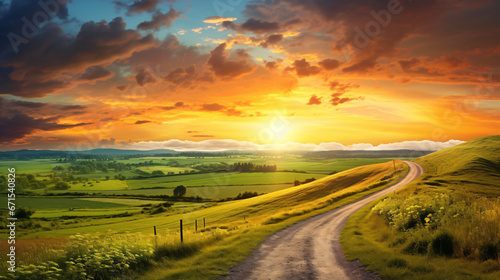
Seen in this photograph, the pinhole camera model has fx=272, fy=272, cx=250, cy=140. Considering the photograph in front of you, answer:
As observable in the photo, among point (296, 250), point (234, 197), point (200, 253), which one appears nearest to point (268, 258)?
→ point (296, 250)

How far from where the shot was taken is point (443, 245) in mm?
13414

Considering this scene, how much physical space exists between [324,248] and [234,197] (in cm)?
9664

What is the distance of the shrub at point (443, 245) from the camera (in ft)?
43.1

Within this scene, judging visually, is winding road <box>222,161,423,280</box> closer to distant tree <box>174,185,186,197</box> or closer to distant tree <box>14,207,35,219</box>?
distant tree <box>14,207,35,219</box>

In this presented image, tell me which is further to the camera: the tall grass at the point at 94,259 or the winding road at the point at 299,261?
the winding road at the point at 299,261

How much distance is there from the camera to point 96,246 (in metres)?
13.4

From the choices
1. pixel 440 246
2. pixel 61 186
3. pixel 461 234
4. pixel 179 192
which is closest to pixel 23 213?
pixel 179 192

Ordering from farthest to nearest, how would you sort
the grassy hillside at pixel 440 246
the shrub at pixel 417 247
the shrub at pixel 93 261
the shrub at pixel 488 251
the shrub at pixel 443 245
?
the shrub at pixel 417 247 → the shrub at pixel 443 245 → the shrub at pixel 488 251 → the grassy hillside at pixel 440 246 → the shrub at pixel 93 261

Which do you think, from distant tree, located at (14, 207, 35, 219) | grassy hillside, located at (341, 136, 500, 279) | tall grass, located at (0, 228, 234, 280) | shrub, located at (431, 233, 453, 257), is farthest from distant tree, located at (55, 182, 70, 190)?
shrub, located at (431, 233, 453, 257)

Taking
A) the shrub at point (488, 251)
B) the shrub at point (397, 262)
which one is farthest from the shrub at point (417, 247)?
the shrub at point (488, 251)

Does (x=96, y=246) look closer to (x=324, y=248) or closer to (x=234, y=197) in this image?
(x=324, y=248)

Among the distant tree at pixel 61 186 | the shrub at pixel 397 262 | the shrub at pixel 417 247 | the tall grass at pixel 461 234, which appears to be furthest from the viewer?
the distant tree at pixel 61 186

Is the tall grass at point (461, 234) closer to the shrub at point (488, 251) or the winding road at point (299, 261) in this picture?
the shrub at point (488, 251)

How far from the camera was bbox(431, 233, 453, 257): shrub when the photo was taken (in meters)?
13.1
